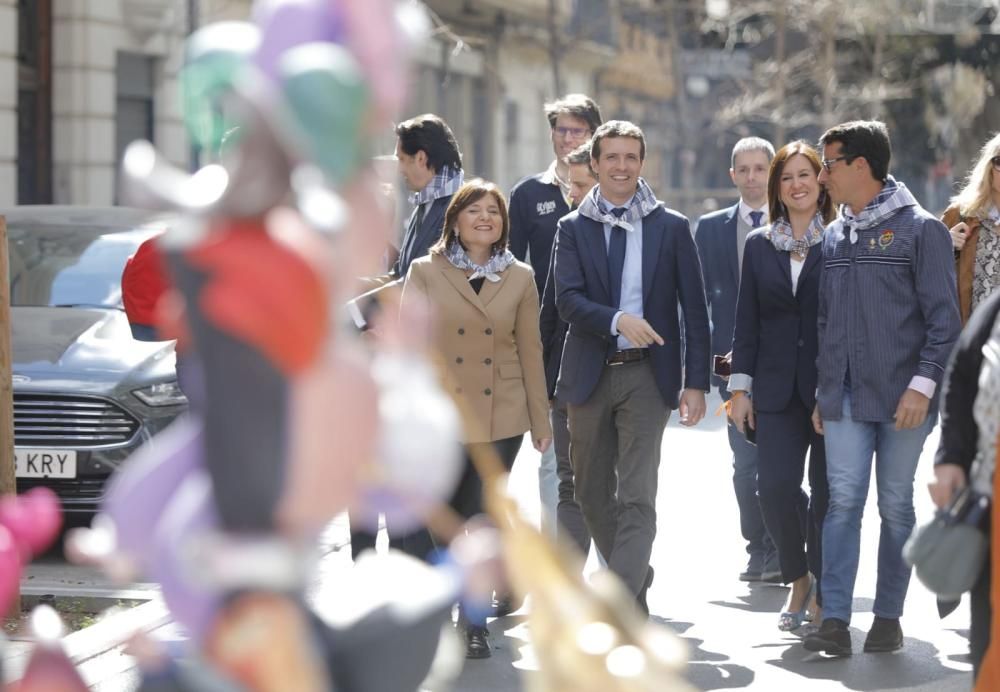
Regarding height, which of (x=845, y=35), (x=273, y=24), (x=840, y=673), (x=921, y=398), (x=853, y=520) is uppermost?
(x=845, y=35)

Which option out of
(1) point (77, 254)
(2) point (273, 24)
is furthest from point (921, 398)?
(1) point (77, 254)

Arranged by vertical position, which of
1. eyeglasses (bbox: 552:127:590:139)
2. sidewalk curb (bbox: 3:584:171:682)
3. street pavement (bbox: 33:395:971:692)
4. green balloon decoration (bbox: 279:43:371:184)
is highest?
eyeglasses (bbox: 552:127:590:139)

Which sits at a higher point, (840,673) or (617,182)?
(617,182)

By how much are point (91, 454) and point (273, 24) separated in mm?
7292

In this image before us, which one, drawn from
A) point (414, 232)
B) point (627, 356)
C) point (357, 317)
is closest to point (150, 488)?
point (357, 317)

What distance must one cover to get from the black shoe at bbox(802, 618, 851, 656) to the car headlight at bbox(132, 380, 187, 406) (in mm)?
3791

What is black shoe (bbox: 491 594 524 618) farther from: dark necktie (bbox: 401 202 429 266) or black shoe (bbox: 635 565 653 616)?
dark necktie (bbox: 401 202 429 266)

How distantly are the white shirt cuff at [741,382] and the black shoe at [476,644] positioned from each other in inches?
59.1

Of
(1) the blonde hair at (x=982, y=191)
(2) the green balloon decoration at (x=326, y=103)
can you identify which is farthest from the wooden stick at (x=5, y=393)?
(2) the green balloon decoration at (x=326, y=103)

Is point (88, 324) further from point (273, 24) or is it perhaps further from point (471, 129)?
point (471, 129)

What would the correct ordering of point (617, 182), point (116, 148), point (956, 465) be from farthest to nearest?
point (116, 148), point (617, 182), point (956, 465)

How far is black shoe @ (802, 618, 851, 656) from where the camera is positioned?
724 centimetres

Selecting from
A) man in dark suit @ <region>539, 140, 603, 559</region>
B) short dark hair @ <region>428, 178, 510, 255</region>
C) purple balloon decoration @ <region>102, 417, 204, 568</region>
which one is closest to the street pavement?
man in dark suit @ <region>539, 140, 603, 559</region>

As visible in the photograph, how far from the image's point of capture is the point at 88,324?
407 inches
